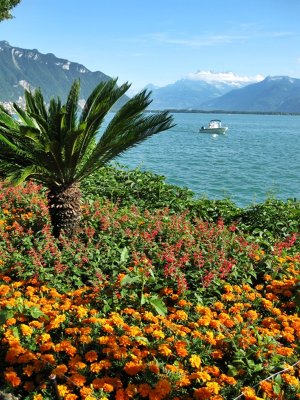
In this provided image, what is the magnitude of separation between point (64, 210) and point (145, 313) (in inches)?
121

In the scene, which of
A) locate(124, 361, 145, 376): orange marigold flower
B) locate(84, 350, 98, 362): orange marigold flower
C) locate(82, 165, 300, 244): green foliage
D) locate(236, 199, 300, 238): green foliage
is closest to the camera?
locate(124, 361, 145, 376): orange marigold flower

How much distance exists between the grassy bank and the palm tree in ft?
2.22

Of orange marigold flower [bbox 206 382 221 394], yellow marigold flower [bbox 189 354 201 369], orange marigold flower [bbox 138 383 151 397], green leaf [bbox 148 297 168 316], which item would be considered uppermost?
green leaf [bbox 148 297 168 316]

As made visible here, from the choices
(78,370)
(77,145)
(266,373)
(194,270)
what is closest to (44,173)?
(77,145)

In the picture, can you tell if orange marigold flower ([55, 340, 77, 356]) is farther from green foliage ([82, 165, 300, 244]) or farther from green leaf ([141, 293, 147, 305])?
green foliage ([82, 165, 300, 244])

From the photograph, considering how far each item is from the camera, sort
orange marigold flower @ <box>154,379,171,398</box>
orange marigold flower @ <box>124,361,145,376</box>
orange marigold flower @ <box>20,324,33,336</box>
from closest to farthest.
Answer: orange marigold flower @ <box>154,379,171,398</box> < orange marigold flower @ <box>124,361,145,376</box> < orange marigold flower @ <box>20,324,33,336</box>

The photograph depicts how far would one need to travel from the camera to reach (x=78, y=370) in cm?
371

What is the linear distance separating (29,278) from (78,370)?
209 centimetres

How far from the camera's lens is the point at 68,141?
6.59 m

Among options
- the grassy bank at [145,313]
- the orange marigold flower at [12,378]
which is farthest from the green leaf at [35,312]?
the orange marigold flower at [12,378]

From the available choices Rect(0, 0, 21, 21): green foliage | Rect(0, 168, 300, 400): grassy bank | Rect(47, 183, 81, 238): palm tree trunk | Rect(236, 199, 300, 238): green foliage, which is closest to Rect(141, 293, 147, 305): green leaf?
Rect(0, 168, 300, 400): grassy bank

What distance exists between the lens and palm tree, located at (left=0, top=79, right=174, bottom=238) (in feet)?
21.9

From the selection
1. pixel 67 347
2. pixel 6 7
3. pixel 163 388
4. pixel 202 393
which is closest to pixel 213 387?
pixel 202 393

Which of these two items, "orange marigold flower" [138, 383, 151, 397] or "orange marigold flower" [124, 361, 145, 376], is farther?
"orange marigold flower" [124, 361, 145, 376]
